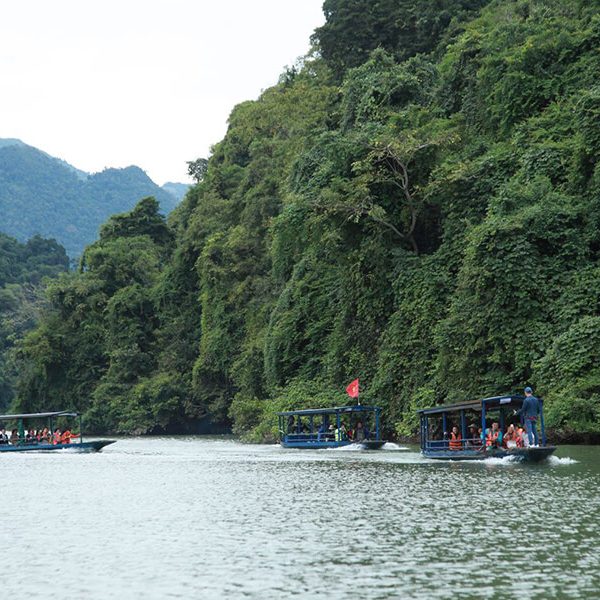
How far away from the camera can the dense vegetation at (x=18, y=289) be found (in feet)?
280

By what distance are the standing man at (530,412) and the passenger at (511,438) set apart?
145 centimetres

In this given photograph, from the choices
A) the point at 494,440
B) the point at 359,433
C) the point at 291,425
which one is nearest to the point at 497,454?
the point at 494,440

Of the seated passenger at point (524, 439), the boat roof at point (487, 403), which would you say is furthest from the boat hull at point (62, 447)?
the seated passenger at point (524, 439)

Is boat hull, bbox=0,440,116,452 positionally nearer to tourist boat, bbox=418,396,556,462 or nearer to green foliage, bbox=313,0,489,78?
tourist boat, bbox=418,396,556,462

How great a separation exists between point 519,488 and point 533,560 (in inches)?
290

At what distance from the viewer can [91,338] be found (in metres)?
69.9

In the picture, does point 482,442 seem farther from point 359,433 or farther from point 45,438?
point 45,438

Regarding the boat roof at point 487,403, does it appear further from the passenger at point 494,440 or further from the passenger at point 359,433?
the passenger at point 359,433

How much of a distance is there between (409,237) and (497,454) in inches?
612

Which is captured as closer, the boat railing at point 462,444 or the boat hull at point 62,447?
the boat railing at point 462,444

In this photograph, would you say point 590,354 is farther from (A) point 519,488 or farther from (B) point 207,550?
(B) point 207,550

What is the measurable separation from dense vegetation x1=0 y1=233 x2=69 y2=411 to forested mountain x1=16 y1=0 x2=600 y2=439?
18.7 metres

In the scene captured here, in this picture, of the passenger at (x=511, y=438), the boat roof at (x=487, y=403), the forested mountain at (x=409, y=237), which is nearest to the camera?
the boat roof at (x=487, y=403)

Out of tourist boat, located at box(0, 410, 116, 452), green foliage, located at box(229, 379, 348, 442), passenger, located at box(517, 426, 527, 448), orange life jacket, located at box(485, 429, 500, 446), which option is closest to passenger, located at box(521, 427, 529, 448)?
passenger, located at box(517, 426, 527, 448)
